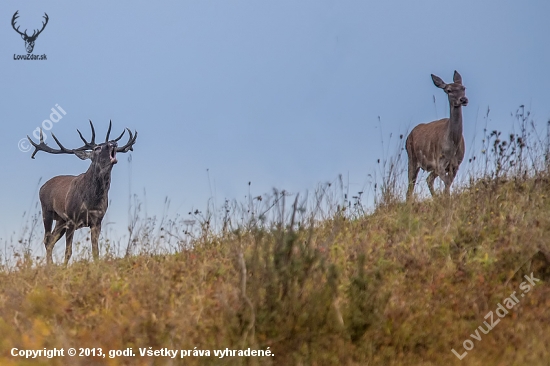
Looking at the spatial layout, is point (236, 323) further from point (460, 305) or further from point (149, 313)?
point (460, 305)

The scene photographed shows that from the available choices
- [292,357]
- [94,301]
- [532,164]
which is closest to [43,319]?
[94,301]

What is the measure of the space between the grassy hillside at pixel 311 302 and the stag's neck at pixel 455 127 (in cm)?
476

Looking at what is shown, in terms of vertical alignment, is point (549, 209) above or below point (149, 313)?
above

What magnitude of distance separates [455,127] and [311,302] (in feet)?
26.2

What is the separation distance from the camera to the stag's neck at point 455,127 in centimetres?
1274

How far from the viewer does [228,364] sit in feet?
17.1

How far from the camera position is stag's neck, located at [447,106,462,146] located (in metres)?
12.7

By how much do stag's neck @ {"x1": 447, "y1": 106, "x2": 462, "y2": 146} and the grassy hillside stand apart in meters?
4.76

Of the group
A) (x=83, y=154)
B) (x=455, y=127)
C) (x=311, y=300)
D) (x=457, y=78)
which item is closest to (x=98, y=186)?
(x=83, y=154)

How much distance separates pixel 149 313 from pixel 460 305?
2722 millimetres

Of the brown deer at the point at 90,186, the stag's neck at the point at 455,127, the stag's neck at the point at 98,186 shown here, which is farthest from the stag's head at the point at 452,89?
the stag's neck at the point at 98,186

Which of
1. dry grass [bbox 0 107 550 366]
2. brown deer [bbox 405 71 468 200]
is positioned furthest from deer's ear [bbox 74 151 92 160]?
brown deer [bbox 405 71 468 200]

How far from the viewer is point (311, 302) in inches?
221

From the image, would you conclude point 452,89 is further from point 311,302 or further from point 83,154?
point 311,302
